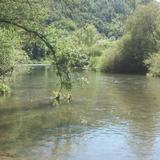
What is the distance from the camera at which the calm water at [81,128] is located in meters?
19.5

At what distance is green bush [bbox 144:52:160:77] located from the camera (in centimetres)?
6971

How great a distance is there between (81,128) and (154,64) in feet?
155

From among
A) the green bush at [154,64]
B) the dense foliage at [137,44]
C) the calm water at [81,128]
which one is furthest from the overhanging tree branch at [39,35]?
the dense foliage at [137,44]

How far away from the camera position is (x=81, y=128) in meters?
25.2

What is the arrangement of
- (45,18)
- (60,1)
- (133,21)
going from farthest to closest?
(133,21) < (45,18) < (60,1)

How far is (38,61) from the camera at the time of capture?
15800 centimetres

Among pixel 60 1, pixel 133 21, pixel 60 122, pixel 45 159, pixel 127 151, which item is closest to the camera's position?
pixel 45 159

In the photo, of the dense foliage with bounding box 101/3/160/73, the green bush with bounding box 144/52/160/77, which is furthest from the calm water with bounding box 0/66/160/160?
the dense foliage with bounding box 101/3/160/73

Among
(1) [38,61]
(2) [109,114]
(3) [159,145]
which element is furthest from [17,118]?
(1) [38,61]

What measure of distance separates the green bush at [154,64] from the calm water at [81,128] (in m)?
29.9

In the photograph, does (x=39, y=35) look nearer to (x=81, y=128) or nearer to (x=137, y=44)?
(x=81, y=128)

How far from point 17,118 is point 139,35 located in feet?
184

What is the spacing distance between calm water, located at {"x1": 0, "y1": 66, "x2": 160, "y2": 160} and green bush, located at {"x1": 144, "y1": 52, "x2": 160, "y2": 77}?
1179 inches

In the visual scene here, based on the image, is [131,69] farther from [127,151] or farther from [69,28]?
[127,151]
